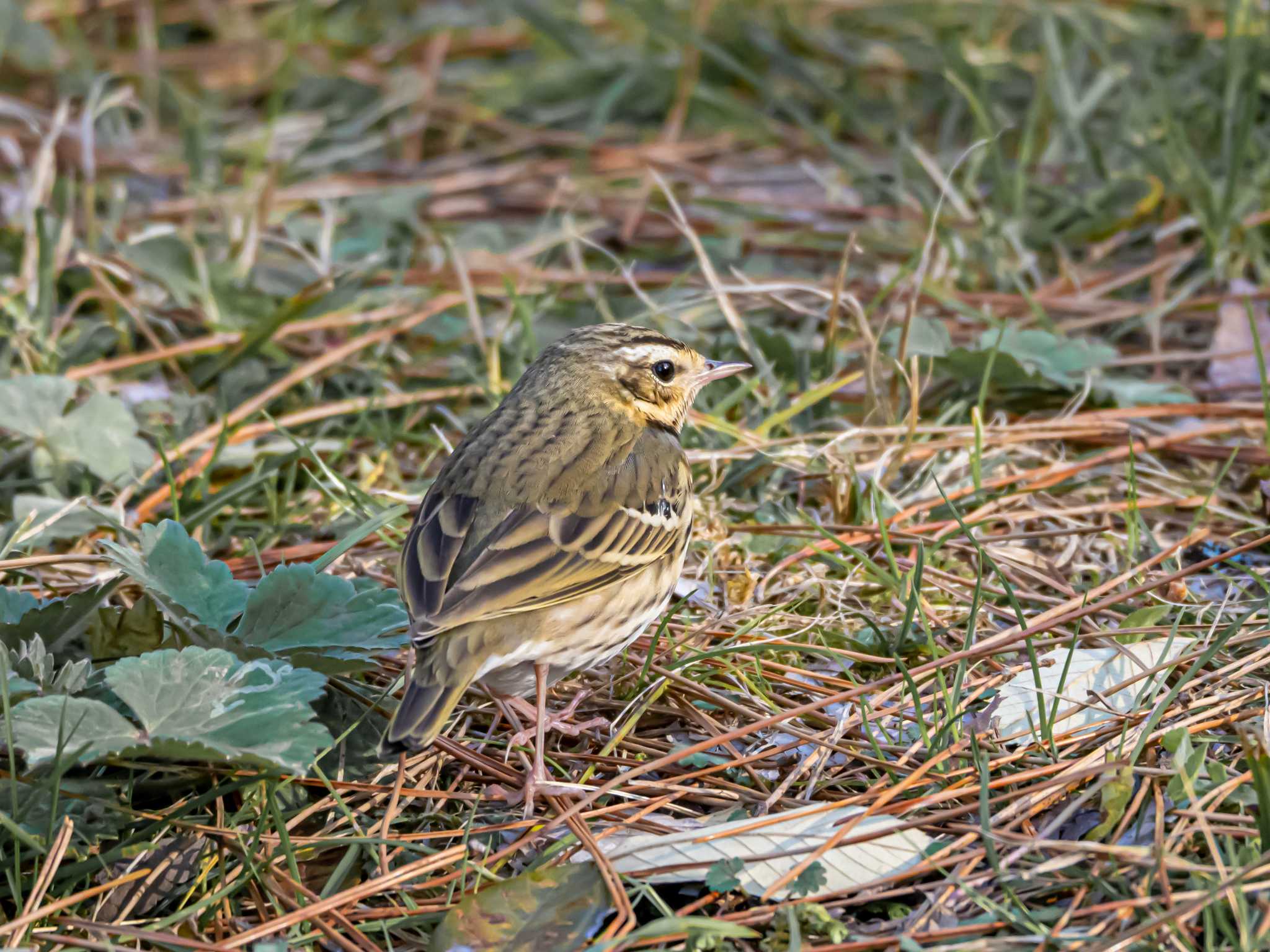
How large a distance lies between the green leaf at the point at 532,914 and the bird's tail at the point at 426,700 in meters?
0.37

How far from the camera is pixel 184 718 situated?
2967 mm

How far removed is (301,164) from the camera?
7531 mm

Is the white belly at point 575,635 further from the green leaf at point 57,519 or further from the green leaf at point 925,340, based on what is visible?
the green leaf at point 925,340

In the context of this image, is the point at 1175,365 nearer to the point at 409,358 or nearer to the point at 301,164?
the point at 409,358

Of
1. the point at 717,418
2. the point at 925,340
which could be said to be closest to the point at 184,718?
the point at 717,418

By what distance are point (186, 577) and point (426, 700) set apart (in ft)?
2.34

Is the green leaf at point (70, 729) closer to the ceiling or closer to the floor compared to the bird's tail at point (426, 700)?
closer to the ceiling

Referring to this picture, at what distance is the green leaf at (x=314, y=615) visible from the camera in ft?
11.0

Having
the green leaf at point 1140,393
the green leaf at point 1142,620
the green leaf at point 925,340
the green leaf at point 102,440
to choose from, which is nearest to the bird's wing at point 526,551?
the green leaf at point 1142,620

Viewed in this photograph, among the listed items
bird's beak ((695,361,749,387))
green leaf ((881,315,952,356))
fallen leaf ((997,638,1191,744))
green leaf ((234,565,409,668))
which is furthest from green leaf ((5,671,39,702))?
green leaf ((881,315,952,356))

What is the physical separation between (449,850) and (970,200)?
453cm

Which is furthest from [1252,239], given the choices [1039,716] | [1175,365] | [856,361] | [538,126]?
[538,126]

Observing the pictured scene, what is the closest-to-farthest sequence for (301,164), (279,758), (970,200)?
(279,758)
(970,200)
(301,164)

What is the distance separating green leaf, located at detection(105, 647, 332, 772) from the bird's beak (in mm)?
1763
